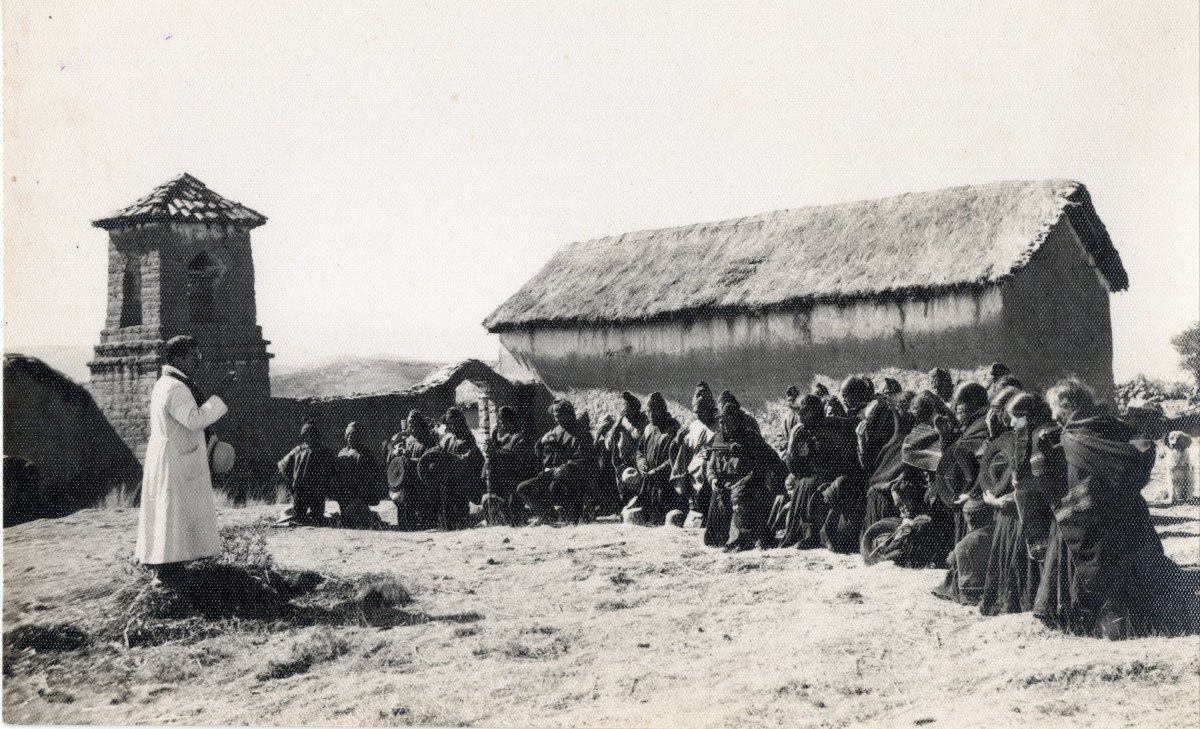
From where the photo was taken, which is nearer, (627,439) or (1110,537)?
(1110,537)

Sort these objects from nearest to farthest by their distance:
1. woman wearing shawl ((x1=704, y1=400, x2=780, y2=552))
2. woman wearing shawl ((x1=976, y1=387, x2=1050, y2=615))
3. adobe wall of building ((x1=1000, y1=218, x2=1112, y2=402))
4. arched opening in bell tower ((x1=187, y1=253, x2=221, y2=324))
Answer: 1. woman wearing shawl ((x1=976, y1=387, x2=1050, y2=615))
2. woman wearing shawl ((x1=704, y1=400, x2=780, y2=552))
3. adobe wall of building ((x1=1000, y1=218, x2=1112, y2=402))
4. arched opening in bell tower ((x1=187, y1=253, x2=221, y2=324))

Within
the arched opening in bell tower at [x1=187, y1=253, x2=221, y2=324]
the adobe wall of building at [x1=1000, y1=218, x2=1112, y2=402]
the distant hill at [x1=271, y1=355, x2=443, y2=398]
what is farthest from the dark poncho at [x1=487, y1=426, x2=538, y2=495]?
the distant hill at [x1=271, y1=355, x2=443, y2=398]

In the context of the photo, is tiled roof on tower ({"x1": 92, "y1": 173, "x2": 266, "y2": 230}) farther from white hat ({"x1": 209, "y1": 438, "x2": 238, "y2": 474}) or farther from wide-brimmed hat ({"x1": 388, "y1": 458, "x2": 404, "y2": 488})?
white hat ({"x1": 209, "y1": 438, "x2": 238, "y2": 474})

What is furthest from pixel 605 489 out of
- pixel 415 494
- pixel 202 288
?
pixel 202 288

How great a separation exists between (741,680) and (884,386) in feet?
19.8

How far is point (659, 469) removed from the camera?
35.9ft

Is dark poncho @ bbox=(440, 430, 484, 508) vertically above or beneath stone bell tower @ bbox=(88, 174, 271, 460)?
beneath

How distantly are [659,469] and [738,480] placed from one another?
1706 mm

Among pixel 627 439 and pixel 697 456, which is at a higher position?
pixel 627 439

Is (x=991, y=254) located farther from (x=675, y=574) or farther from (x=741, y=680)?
(x=741, y=680)

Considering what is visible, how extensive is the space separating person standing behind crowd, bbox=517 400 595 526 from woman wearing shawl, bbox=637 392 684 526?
59 centimetres

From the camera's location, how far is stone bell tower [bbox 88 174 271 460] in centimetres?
1159

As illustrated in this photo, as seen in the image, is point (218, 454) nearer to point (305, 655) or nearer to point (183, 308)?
point (305, 655)

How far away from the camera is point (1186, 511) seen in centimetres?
1038
